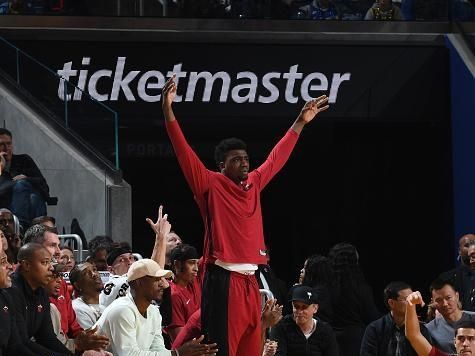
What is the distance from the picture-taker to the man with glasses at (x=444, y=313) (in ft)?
36.6

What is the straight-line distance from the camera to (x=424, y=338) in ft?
35.3

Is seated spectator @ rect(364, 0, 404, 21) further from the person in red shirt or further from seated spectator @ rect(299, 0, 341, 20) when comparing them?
the person in red shirt

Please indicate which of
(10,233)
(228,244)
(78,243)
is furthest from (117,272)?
(228,244)

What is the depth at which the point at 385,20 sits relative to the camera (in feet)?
63.6

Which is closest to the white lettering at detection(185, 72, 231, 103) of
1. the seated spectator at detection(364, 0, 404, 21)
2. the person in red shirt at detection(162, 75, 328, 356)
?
the seated spectator at detection(364, 0, 404, 21)

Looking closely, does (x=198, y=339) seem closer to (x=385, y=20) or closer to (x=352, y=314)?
(x=352, y=314)

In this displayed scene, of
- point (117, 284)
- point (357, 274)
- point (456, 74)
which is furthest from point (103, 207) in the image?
point (456, 74)

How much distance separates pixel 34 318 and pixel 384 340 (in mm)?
3635

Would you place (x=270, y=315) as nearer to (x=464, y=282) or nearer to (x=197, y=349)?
(x=197, y=349)

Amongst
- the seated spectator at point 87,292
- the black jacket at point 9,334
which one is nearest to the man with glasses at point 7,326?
the black jacket at point 9,334

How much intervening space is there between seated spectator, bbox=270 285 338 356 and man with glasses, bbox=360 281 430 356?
1.00 ft

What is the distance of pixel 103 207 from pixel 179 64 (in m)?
3.84

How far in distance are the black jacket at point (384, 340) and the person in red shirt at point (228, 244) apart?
2.58 meters

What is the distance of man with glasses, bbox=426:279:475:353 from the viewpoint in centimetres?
1115
